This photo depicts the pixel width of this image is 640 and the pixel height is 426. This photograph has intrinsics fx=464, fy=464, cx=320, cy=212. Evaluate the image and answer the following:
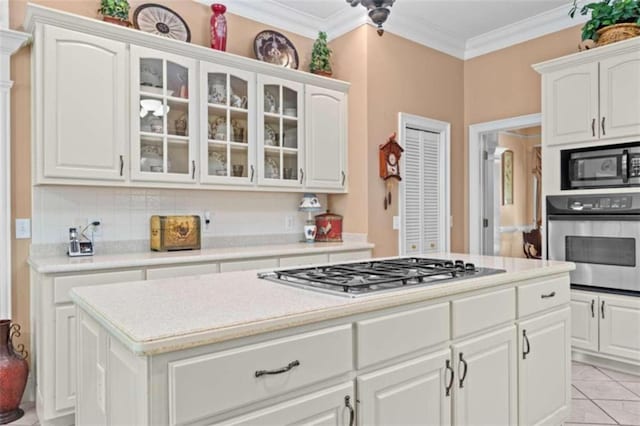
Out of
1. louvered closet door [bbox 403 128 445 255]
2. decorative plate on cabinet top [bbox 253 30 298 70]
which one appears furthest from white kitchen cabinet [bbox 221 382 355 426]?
decorative plate on cabinet top [bbox 253 30 298 70]

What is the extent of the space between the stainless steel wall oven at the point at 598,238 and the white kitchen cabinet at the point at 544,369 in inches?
50.0

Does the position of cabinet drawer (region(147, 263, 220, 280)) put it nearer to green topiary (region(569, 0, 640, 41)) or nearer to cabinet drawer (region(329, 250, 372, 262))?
cabinet drawer (region(329, 250, 372, 262))

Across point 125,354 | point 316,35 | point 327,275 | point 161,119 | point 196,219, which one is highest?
point 316,35

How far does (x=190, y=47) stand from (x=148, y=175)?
0.96 meters

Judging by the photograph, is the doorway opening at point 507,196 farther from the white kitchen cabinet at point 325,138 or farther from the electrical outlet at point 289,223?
the electrical outlet at point 289,223

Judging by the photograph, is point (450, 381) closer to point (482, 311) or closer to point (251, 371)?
point (482, 311)

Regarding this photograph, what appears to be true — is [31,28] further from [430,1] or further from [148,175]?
[430,1]

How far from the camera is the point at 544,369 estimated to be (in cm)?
225

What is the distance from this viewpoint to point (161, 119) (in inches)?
126

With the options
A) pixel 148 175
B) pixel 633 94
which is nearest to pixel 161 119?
pixel 148 175

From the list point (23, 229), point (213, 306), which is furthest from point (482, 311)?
point (23, 229)

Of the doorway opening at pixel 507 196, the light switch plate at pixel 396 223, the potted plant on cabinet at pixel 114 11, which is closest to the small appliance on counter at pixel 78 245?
the potted plant on cabinet at pixel 114 11

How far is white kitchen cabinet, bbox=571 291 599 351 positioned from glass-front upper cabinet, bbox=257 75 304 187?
236 centimetres

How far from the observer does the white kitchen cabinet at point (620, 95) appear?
327cm
